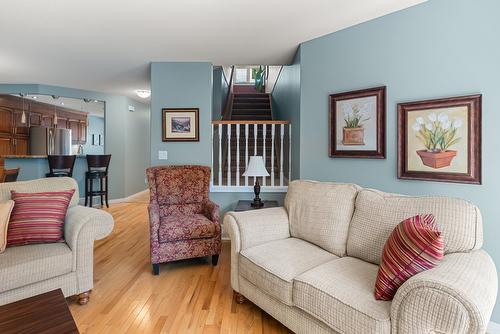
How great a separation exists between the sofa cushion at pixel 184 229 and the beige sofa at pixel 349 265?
684mm

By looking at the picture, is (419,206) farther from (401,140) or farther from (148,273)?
(148,273)

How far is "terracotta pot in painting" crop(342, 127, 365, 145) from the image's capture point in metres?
2.62

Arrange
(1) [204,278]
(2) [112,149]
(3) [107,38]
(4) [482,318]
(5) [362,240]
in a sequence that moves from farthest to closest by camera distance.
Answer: (2) [112,149] < (3) [107,38] < (1) [204,278] < (5) [362,240] < (4) [482,318]

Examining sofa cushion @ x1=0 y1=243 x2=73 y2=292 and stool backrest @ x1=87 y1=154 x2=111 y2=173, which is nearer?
sofa cushion @ x1=0 y1=243 x2=73 y2=292

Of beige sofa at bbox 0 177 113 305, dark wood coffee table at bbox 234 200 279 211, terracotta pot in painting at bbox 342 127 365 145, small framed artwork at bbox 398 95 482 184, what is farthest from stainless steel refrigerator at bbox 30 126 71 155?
small framed artwork at bbox 398 95 482 184

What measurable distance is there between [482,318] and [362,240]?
2.65ft

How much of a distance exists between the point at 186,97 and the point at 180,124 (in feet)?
1.21

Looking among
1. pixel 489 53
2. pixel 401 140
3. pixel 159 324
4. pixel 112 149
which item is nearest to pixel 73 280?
pixel 159 324

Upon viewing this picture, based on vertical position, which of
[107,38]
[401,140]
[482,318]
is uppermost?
[107,38]

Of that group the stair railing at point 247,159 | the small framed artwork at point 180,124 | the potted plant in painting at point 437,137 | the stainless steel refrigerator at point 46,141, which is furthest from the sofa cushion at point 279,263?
the stainless steel refrigerator at point 46,141

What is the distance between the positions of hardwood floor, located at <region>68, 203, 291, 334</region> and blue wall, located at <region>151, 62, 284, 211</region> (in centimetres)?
123

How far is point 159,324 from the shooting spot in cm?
186

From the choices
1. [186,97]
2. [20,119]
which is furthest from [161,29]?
[20,119]

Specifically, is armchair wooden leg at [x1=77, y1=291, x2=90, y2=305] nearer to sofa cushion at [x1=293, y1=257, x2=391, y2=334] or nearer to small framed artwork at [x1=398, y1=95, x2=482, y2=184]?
sofa cushion at [x1=293, y1=257, x2=391, y2=334]
